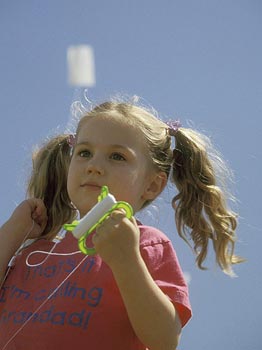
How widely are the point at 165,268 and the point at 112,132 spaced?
0.47 m

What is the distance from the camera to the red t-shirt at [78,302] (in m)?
2.16

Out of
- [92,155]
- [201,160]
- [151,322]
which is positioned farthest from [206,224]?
[151,322]

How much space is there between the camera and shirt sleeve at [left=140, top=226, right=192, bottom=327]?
7.04 feet

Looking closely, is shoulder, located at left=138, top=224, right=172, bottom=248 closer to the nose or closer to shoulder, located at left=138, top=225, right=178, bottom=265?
shoulder, located at left=138, top=225, right=178, bottom=265

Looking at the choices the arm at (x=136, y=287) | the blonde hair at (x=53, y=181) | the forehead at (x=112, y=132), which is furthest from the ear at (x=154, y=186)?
the arm at (x=136, y=287)

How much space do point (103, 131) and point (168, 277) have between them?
52cm

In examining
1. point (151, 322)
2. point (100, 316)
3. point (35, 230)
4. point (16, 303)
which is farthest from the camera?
point (35, 230)

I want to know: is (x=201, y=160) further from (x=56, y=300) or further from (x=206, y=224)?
(x=56, y=300)

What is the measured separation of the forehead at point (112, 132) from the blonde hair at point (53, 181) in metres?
0.31

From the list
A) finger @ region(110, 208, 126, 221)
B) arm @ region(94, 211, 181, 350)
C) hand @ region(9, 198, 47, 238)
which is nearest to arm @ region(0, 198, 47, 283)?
hand @ region(9, 198, 47, 238)

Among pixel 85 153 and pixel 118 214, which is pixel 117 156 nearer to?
pixel 85 153

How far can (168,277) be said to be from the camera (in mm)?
2199

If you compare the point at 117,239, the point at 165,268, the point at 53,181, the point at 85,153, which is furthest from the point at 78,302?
the point at 53,181

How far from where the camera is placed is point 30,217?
2621 mm
